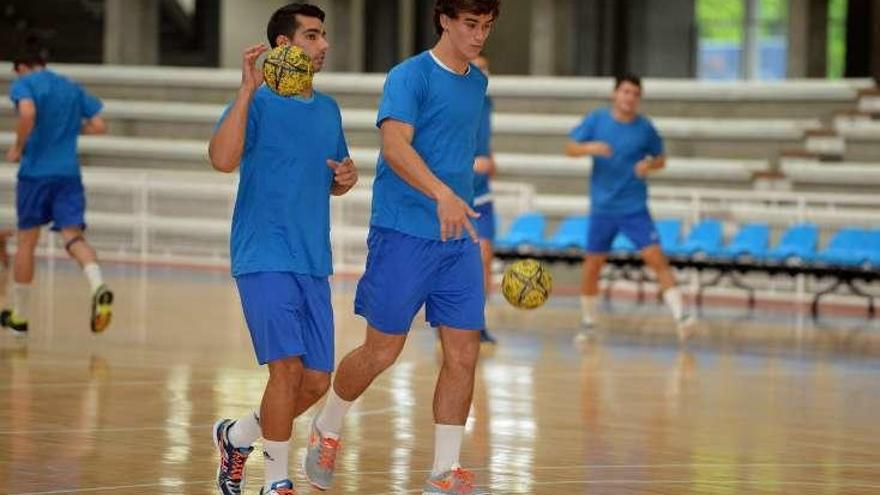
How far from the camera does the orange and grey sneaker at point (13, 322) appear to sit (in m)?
15.1

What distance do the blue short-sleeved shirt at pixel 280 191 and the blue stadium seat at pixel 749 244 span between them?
1312 centimetres

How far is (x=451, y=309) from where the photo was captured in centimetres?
828

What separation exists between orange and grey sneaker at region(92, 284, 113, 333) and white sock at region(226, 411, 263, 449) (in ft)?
22.5

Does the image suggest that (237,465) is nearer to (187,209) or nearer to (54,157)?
(54,157)

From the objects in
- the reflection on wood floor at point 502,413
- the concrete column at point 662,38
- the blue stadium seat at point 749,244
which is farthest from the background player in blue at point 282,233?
the concrete column at point 662,38

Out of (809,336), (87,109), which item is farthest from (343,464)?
(809,336)

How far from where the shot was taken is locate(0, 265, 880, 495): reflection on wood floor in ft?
29.3

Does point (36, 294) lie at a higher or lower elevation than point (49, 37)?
lower

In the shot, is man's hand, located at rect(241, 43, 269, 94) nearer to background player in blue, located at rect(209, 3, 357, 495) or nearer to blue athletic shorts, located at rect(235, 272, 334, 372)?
background player in blue, located at rect(209, 3, 357, 495)

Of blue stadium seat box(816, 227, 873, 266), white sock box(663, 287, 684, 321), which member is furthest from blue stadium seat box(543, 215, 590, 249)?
white sock box(663, 287, 684, 321)

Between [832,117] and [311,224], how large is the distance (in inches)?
734

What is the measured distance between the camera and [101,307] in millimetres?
14727

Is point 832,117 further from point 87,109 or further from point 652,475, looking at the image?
point 652,475

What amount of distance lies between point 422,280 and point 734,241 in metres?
12.9
